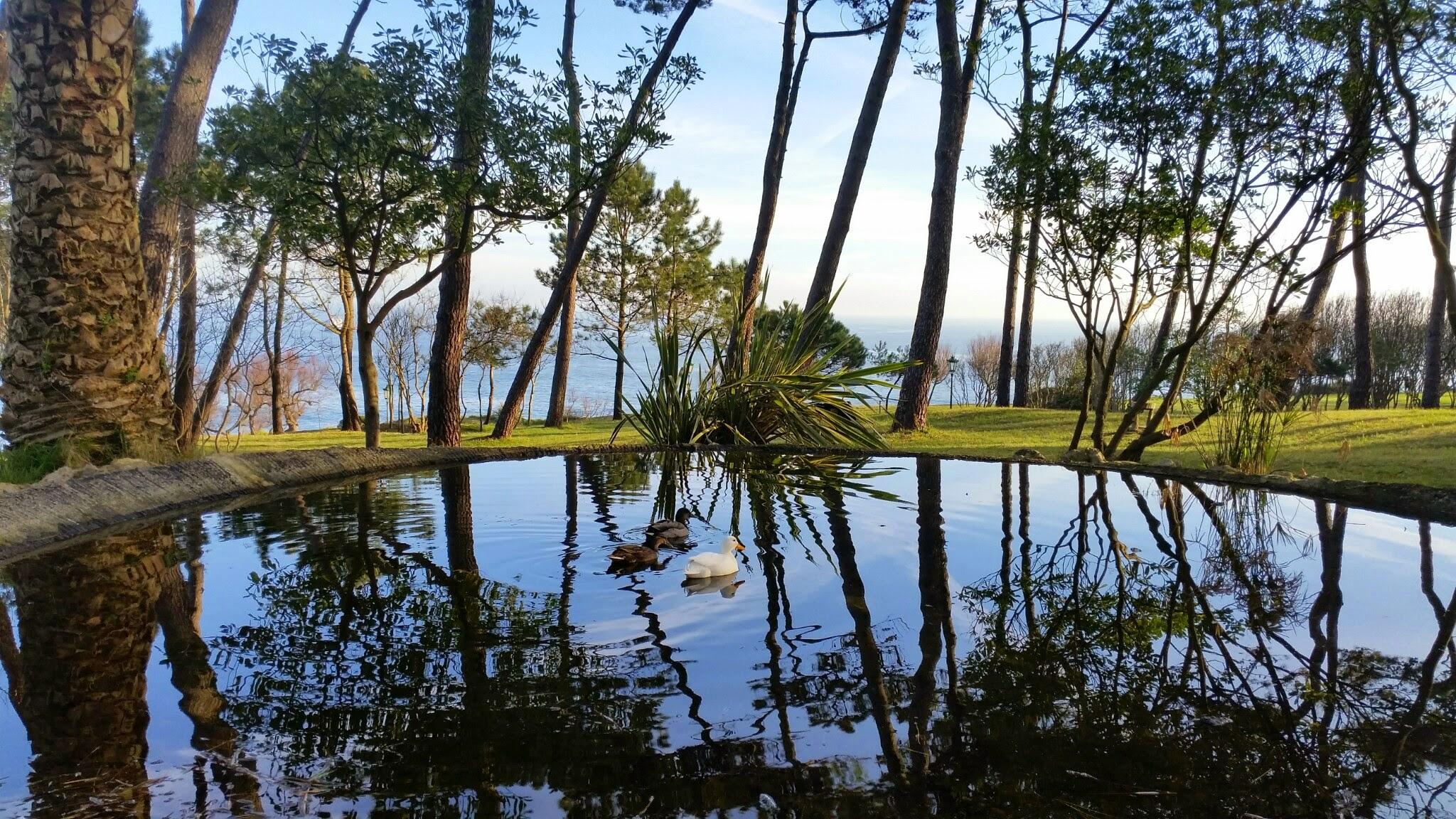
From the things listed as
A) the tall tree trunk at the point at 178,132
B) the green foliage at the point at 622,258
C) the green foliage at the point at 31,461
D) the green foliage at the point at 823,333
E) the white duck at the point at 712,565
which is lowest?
the white duck at the point at 712,565

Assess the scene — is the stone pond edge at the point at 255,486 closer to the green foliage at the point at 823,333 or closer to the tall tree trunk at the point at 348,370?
the green foliage at the point at 823,333

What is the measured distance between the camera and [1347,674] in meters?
1.94

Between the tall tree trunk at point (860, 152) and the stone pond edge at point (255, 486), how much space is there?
14.0 feet

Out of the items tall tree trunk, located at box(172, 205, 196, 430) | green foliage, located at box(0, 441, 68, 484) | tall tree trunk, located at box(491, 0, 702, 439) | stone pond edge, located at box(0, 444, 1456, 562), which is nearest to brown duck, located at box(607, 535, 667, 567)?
stone pond edge, located at box(0, 444, 1456, 562)

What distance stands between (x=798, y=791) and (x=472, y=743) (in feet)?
1.90

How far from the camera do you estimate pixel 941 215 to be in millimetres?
9617

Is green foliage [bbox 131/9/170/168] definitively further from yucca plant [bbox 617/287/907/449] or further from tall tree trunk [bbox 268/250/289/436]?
yucca plant [bbox 617/287/907/449]

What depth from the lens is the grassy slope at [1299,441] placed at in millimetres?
5738

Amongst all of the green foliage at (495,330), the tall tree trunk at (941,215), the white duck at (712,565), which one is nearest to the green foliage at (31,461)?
the white duck at (712,565)

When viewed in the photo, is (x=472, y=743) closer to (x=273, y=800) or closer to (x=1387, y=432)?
(x=273, y=800)

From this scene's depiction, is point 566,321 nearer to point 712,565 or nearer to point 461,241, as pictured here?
point 461,241

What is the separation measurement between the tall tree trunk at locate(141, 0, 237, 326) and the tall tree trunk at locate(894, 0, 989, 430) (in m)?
6.80

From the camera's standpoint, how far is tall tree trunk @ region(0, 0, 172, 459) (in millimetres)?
4000

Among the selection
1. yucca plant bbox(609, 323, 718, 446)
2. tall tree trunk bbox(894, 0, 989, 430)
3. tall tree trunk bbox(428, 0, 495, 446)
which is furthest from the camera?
tall tree trunk bbox(894, 0, 989, 430)
